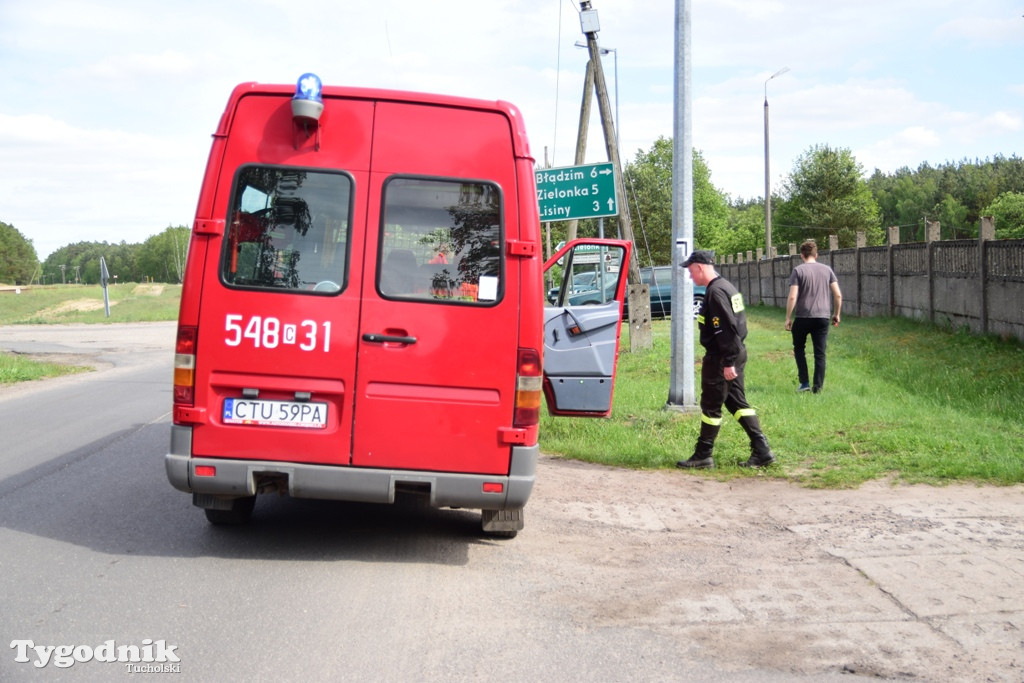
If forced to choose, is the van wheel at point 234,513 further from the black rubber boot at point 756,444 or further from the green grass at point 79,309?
the green grass at point 79,309

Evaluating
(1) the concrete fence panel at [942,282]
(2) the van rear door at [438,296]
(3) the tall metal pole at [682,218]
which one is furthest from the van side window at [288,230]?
(1) the concrete fence panel at [942,282]

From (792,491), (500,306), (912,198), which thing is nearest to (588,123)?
(792,491)

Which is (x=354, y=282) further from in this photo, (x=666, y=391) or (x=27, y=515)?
(x=666, y=391)

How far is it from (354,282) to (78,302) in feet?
236

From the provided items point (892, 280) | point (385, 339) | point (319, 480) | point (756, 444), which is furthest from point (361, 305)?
point (892, 280)

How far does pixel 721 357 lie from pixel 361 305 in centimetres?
380

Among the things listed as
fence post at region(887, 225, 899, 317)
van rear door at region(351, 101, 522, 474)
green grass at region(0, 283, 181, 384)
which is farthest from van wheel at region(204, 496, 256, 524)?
fence post at region(887, 225, 899, 317)

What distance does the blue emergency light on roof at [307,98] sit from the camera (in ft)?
18.0

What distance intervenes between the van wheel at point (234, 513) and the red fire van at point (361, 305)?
1.78ft

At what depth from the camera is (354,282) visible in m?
5.63

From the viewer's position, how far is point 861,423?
10344 millimetres

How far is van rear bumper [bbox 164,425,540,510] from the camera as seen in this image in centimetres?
559

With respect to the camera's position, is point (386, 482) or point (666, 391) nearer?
point (386, 482)

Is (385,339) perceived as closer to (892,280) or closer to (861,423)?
(861,423)
